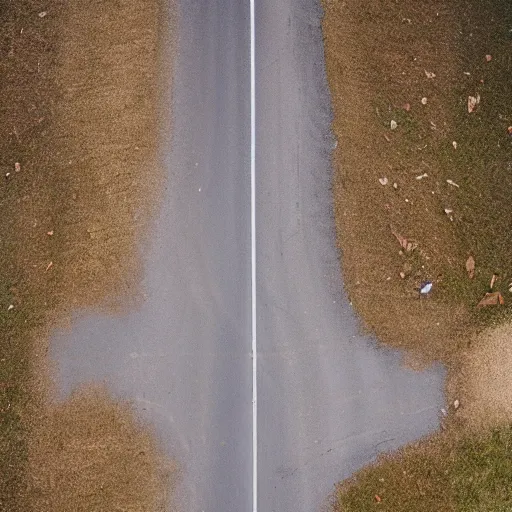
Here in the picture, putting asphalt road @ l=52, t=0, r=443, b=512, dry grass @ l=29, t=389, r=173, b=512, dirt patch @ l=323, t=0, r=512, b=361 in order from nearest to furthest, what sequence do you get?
dry grass @ l=29, t=389, r=173, b=512
asphalt road @ l=52, t=0, r=443, b=512
dirt patch @ l=323, t=0, r=512, b=361

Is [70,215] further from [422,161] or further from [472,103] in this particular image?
[472,103]

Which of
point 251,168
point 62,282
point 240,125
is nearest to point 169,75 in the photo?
point 240,125

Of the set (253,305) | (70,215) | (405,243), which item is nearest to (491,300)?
(405,243)

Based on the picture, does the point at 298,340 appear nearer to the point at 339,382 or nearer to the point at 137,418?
the point at 339,382

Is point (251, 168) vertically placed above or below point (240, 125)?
below

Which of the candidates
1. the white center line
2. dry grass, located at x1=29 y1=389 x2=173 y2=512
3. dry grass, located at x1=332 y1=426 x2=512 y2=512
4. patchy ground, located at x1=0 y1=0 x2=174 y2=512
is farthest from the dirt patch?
dry grass, located at x1=29 y1=389 x2=173 y2=512

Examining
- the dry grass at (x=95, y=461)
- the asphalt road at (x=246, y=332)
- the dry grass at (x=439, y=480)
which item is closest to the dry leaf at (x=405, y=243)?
the asphalt road at (x=246, y=332)

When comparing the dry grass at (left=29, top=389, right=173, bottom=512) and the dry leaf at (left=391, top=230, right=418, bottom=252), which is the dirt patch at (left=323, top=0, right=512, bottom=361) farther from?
the dry grass at (left=29, top=389, right=173, bottom=512)
